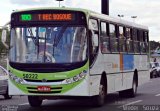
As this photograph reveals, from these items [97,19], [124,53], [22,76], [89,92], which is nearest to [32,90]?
[22,76]

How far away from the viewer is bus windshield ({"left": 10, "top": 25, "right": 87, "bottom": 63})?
14.8 metres

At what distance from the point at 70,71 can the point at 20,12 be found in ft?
8.16

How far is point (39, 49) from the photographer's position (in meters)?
15.0

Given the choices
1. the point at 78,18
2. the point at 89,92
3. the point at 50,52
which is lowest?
the point at 89,92

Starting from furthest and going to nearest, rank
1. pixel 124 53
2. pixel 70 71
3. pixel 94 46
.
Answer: pixel 124 53 < pixel 94 46 < pixel 70 71

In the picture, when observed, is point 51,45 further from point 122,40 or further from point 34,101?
point 122,40

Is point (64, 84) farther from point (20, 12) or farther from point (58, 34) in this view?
point (20, 12)

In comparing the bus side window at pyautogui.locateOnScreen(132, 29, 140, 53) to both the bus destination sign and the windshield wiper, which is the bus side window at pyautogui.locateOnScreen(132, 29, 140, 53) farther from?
the windshield wiper

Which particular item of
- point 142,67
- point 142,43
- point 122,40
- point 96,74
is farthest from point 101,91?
point 142,67

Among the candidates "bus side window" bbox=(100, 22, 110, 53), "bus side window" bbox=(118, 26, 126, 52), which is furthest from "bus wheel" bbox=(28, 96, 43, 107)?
"bus side window" bbox=(118, 26, 126, 52)

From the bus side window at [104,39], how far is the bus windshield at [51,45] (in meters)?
1.78

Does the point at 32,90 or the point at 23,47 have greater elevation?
the point at 23,47

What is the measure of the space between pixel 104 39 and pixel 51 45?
2695mm

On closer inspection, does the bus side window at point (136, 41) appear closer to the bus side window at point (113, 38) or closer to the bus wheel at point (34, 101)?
the bus side window at point (113, 38)
